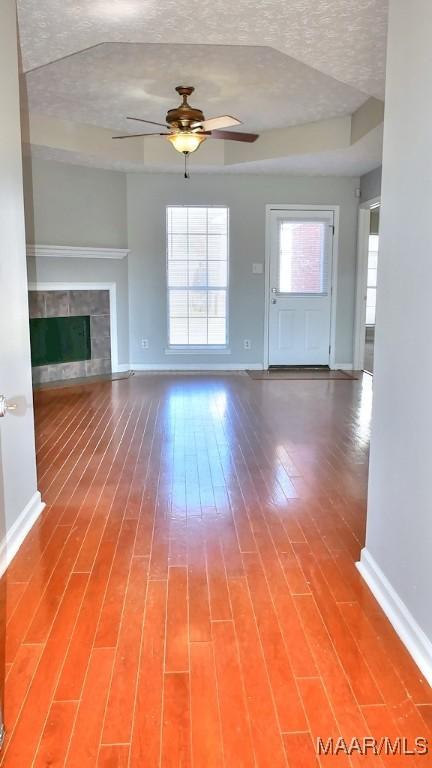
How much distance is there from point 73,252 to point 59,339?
3.47ft

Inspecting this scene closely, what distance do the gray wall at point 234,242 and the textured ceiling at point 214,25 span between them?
3.78 metres

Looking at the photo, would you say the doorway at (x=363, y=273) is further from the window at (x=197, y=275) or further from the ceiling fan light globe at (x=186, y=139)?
the ceiling fan light globe at (x=186, y=139)

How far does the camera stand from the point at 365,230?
776cm

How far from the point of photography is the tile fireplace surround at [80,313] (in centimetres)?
691

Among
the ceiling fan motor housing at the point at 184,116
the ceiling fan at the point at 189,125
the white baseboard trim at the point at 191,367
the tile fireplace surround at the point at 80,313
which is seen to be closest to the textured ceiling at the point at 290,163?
the tile fireplace surround at the point at 80,313

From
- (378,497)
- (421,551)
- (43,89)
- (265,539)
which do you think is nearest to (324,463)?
(265,539)

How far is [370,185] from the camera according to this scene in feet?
23.9

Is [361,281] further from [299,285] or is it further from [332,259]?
[299,285]

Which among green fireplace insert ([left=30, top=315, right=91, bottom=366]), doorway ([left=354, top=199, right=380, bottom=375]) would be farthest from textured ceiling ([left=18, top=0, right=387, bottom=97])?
doorway ([left=354, top=199, right=380, bottom=375])

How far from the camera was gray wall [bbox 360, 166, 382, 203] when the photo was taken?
23.0ft

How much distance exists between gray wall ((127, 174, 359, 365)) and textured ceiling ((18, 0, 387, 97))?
378 centimetres

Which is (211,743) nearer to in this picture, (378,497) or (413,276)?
(378,497)

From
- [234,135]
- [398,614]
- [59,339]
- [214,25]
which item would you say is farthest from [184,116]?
[398,614]

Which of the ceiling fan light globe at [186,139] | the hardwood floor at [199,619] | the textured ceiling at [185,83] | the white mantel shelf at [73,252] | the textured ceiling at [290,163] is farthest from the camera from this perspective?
the white mantel shelf at [73,252]
